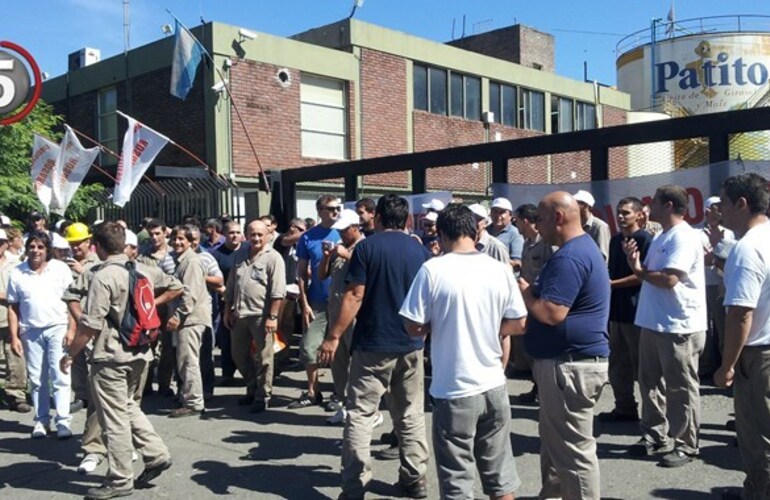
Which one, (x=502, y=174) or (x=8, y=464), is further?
(x=502, y=174)

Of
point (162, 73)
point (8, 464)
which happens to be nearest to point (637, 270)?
point (8, 464)

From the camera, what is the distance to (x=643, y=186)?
8.55 metres

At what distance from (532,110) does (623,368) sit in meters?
20.5

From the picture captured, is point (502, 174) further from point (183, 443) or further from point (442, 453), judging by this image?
point (442, 453)

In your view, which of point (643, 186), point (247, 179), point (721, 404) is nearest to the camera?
point (721, 404)

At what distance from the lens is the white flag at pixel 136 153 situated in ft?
41.5

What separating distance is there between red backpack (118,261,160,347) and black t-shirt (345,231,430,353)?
4.71 ft

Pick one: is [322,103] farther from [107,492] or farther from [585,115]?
[107,492]

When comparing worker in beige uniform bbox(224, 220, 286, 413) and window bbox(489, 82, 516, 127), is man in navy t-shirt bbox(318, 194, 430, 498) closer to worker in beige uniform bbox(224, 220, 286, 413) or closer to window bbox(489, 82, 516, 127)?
worker in beige uniform bbox(224, 220, 286, 413)

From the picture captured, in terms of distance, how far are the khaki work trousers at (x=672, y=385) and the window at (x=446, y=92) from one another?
1770 cm

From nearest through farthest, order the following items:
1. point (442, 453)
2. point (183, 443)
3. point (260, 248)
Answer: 1. point (442, 453)
2. point (183, 443)
3. point (260, 248)

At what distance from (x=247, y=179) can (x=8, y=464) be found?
42.4 ft

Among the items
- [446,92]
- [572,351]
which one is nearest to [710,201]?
[572,351]

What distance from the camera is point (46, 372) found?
268 inches
